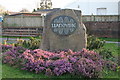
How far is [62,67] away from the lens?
657cm

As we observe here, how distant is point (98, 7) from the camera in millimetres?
28188

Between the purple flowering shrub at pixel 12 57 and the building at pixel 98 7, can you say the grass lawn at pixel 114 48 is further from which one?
the building at pixel 98 7

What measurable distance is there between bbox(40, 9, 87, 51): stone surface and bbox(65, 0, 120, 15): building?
18888 mm

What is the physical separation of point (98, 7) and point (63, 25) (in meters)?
19.8

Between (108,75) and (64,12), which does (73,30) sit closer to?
(64,12)

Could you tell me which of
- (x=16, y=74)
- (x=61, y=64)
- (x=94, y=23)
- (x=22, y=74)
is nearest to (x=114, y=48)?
(x=61, y=64)

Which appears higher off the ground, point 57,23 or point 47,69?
point 57,23

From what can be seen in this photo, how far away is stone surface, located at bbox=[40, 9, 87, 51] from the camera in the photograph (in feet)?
30.8

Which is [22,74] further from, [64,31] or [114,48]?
[114,48]

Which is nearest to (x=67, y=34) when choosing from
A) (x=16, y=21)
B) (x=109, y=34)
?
(x=109, y=34)

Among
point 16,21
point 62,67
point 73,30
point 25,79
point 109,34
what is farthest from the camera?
point 16,21

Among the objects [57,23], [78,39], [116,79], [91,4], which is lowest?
[116,79]

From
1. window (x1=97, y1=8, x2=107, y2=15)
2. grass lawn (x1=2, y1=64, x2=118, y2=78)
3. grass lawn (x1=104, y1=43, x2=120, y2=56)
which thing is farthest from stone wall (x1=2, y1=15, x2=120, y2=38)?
grass lawn (x1=2, y1=64, x2=118, y2=78)

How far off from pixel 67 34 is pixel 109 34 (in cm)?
1176
